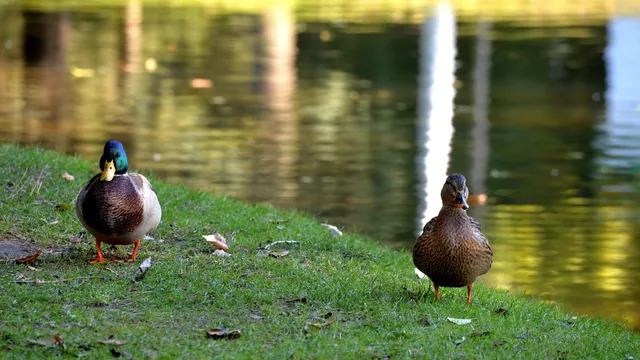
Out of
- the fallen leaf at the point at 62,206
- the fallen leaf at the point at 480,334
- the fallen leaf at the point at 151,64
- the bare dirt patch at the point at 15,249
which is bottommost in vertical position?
the fallen leaf at the point at 480,334

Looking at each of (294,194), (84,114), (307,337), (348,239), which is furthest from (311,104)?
(307,337)

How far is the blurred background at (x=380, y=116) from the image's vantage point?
9.38 metres

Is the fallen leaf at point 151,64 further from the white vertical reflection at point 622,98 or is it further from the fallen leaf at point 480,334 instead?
the fallen leaf at point 480,334

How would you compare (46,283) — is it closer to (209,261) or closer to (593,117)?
(209,261)

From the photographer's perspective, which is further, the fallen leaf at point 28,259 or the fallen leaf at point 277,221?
the fallen leaf at point 277,221

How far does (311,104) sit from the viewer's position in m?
14.5

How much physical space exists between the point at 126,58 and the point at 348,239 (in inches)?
448

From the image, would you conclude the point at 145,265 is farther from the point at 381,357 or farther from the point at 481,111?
the point at 481,111

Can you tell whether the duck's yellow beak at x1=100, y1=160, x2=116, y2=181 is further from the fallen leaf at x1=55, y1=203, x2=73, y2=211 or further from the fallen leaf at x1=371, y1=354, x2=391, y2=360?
the fallen leaf at x1=371, y1=354, x2=391, y2=360

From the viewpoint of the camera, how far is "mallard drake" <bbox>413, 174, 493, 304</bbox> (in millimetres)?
5656

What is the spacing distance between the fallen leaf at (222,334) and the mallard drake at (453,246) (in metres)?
1.09

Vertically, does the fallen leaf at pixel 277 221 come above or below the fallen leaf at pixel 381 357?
above

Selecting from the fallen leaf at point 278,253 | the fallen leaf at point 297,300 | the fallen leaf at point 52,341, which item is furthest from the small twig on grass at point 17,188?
the fallen leaf at point 52,341

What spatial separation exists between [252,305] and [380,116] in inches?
326
